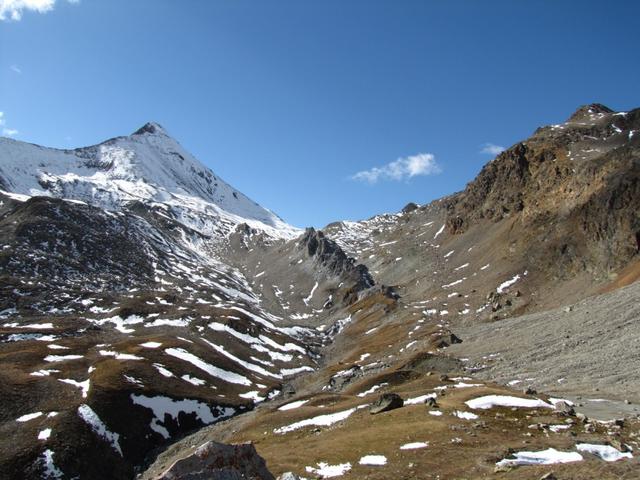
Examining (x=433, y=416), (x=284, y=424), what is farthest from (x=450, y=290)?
(x=433, y=416)

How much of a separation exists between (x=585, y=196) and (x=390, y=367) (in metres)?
90.3

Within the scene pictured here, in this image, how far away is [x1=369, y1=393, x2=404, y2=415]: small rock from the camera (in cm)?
5278

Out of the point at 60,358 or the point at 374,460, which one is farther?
the point at 60,358

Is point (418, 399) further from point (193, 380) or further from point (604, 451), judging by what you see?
point (193, 380)

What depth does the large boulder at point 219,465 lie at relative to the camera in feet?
68.0

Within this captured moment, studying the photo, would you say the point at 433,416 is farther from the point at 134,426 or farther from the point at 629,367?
the point at 134,426

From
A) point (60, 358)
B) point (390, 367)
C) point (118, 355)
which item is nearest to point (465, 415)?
point (390, 367)

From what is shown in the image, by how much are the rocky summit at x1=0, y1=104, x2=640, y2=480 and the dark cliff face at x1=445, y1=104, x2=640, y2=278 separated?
0.68m

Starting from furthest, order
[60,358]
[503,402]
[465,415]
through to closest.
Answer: [60,358]
[503,402]
[465,415]

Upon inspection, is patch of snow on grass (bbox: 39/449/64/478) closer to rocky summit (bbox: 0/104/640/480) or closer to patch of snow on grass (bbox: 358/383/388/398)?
rocky summit (bbox: 0/104/640/480)

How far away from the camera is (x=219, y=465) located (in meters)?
21.9

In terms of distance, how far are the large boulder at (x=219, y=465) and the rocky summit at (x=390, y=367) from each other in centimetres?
7

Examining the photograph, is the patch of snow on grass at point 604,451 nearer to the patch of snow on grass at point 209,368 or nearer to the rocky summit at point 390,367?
the rocky summit at point 390,367

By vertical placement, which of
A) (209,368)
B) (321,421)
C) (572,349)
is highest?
(209,368)
